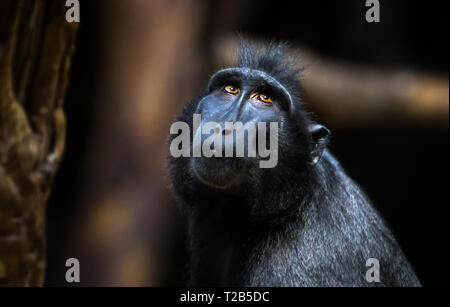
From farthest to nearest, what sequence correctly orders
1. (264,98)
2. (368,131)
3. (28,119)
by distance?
1. (368,131)
2. (264,98)
3. (28,119)

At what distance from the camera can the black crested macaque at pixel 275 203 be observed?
464cm

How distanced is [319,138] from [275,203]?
0.66 metres

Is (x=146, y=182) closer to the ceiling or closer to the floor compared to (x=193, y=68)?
closer to the floor

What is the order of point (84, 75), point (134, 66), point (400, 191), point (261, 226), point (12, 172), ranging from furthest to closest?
1. point (84, 75)
2. point (400, 191)
3. point (134, 66)
4. point (261, 226)
5. point (12, 172)

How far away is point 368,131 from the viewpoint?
951 centimetres

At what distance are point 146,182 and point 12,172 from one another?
491cm

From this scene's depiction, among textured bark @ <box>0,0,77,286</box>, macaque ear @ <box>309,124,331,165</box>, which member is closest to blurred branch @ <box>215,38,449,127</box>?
macaque ear @ <box>309,124,331,165</box>

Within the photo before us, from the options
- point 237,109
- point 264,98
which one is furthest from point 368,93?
point 237,109

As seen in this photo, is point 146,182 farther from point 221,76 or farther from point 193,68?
point 221,76

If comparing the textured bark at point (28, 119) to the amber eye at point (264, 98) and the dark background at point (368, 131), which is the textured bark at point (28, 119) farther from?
the dark background at point (368, 131)

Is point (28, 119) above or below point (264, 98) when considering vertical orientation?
below

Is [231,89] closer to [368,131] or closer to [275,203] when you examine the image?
[275,203]

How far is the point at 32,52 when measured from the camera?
12.8ft

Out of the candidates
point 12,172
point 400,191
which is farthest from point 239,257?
point 400,191
